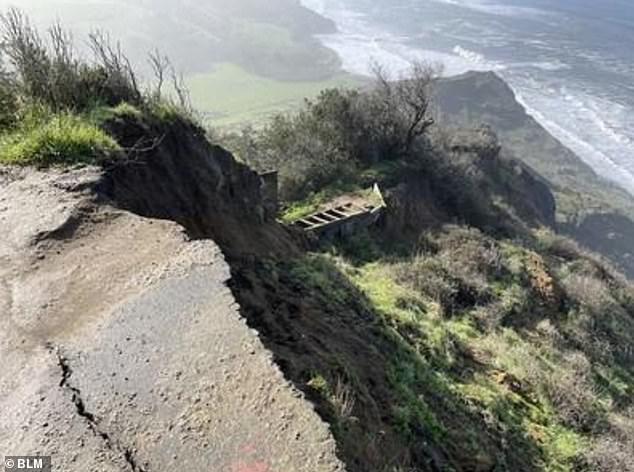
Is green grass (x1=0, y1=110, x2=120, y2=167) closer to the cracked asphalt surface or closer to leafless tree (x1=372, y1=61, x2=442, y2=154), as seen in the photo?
the cracked asphalt surface

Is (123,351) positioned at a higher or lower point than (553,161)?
higher

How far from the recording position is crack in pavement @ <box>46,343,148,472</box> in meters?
4.53

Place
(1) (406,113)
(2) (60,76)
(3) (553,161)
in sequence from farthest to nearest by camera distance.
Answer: (3) (553,161), (1) (406,113), (2) (60,76)

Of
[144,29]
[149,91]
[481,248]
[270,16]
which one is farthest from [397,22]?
[149,91]

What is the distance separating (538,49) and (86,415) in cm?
9054

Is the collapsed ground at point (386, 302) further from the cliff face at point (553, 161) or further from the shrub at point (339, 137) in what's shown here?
the cliff face at point (553, 161)

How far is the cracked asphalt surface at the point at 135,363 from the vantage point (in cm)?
456

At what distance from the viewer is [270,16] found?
102125 mm

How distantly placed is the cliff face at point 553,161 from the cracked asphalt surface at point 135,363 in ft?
147

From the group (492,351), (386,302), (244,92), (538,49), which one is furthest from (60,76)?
(538,49)

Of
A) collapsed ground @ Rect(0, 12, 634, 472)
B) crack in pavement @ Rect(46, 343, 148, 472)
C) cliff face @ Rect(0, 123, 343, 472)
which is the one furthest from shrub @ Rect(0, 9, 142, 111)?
crack in pavement @ Rect(46, 343, 148, 472)

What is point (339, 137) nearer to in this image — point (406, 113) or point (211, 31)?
point (406, 113)

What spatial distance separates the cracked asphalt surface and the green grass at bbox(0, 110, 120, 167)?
110 cm

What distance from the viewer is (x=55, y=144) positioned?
7.83 m
